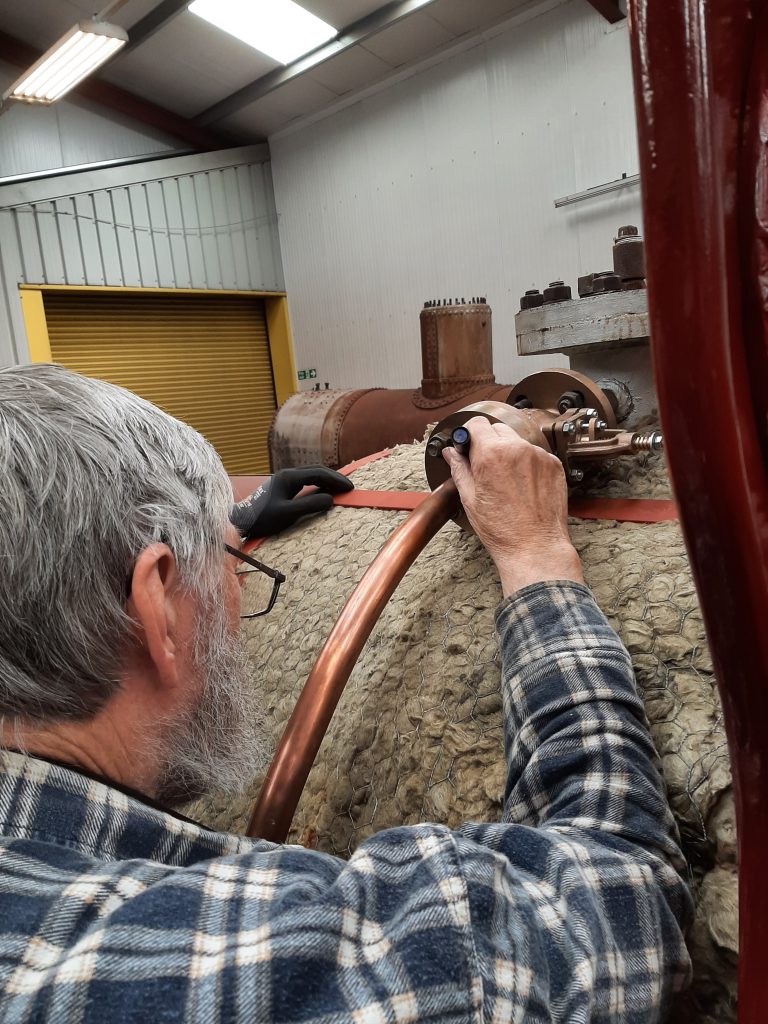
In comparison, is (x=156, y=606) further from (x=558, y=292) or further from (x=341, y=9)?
(x=341, y=9)

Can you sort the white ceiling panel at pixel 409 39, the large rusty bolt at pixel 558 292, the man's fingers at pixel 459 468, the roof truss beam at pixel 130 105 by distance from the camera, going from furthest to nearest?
the roof truss beam at pixel 130 105 → the white ceiling panel at pixel 409 39 → the large rusty bolt at pixel 558 292 → the man's fingers at pixel 459 468

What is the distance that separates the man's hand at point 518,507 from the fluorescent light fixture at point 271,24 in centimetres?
418

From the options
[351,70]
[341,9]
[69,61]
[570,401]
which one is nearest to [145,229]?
[69,61]

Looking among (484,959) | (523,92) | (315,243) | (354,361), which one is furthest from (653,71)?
(315,243)

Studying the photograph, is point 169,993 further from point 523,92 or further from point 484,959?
point 523,92

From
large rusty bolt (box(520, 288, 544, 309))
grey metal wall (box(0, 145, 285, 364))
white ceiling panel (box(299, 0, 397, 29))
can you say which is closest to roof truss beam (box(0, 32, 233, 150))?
grey metal wall (box(0, 145, 285, 364))

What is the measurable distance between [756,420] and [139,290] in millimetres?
5319

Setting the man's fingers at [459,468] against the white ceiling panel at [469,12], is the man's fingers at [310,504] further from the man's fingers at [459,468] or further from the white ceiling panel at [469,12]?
the white ceiling panel at [469,12]

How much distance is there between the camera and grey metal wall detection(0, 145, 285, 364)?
4.43 m

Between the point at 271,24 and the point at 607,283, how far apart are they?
404 centimetres

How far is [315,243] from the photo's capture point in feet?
17.7

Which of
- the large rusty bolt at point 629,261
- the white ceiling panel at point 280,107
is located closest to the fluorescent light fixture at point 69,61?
the white ceiling panel at point 280,107

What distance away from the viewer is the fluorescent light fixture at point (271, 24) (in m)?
4.00

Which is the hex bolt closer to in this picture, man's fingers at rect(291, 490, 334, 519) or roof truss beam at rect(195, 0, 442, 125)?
man's fingers at rect(291, 490, 334, 519)
